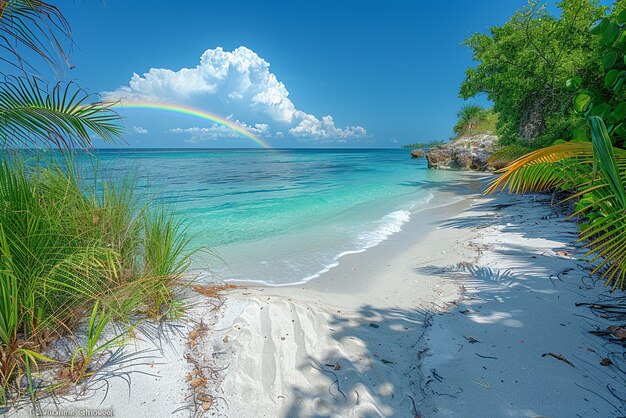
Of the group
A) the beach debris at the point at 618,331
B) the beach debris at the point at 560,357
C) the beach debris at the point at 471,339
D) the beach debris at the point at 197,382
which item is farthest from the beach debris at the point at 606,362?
the beach debris at the point at 197,382

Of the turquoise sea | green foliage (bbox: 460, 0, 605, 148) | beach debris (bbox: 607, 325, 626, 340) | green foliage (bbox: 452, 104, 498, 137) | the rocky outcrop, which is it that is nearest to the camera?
beach debris (bbox: 607, 325, 626, 340)

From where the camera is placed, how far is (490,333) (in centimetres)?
275

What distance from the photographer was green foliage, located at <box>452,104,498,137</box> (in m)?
35.1

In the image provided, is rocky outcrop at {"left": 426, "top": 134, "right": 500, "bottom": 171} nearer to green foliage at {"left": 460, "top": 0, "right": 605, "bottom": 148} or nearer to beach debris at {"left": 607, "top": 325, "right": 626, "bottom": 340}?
green foliage at {"left": 460, "top": 0, "right": 605, "bottom": 148}

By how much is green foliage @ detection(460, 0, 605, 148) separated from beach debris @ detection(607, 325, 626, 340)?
6.79 metres

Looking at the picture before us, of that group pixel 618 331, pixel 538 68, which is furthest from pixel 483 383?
pixel 538 68

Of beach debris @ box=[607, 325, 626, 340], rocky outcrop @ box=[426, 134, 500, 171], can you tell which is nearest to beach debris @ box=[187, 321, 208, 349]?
beach debris @ box=[607, 325, 626, 340]

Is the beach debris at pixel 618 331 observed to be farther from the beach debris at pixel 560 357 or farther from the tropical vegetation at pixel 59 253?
the tropical vegetation at pixel 59 253

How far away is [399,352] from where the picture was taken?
267 cm

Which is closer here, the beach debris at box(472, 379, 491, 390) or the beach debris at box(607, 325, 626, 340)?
the beach debris at box(472, 379, 491, 390)

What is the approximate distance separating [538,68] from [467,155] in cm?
1684

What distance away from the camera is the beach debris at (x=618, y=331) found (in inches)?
94.6

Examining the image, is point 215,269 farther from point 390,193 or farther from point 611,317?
point 390,193

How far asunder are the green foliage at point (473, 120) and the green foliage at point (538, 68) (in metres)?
24.6
